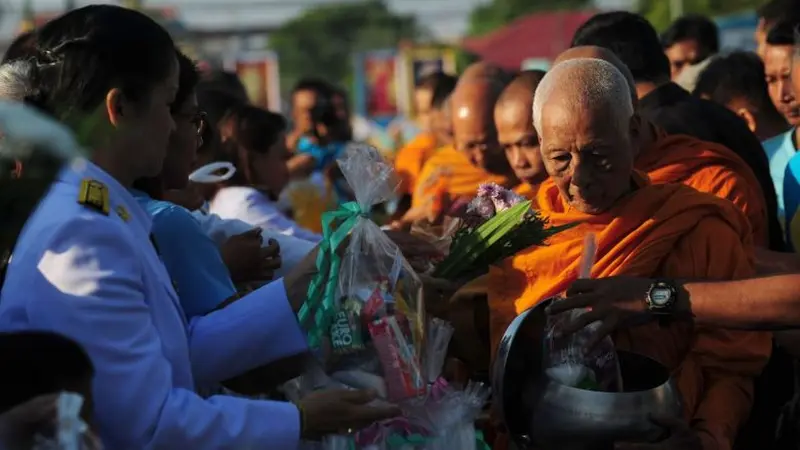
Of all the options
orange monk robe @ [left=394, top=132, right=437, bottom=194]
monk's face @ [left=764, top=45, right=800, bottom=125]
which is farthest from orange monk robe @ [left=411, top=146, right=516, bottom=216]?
orange monk robe @ [left=394, top=132, right=437, bottom=194]

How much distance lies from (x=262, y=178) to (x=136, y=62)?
10.7 feet

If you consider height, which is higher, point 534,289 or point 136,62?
point 136,62

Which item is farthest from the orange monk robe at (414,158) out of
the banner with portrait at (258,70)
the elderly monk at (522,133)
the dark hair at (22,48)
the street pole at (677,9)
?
the banner with portrait at (258,70)

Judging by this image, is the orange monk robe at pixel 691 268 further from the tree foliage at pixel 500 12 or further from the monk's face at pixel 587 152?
the tree foliage at pixel 500 12

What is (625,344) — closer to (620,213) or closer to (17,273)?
(620,213)

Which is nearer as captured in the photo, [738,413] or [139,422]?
[139,422]

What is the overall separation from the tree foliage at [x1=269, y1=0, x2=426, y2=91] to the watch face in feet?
274

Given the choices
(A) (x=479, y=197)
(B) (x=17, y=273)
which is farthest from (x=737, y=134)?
(B) (x=17, y=273)

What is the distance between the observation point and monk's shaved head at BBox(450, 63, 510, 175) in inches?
212

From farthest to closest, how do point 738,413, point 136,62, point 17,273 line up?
point 738,413
point 136,62
point 17,273

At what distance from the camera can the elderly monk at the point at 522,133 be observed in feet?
14.6

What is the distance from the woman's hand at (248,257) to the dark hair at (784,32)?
8.33ft

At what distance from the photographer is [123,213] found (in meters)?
2.63

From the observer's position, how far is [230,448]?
261 cm
